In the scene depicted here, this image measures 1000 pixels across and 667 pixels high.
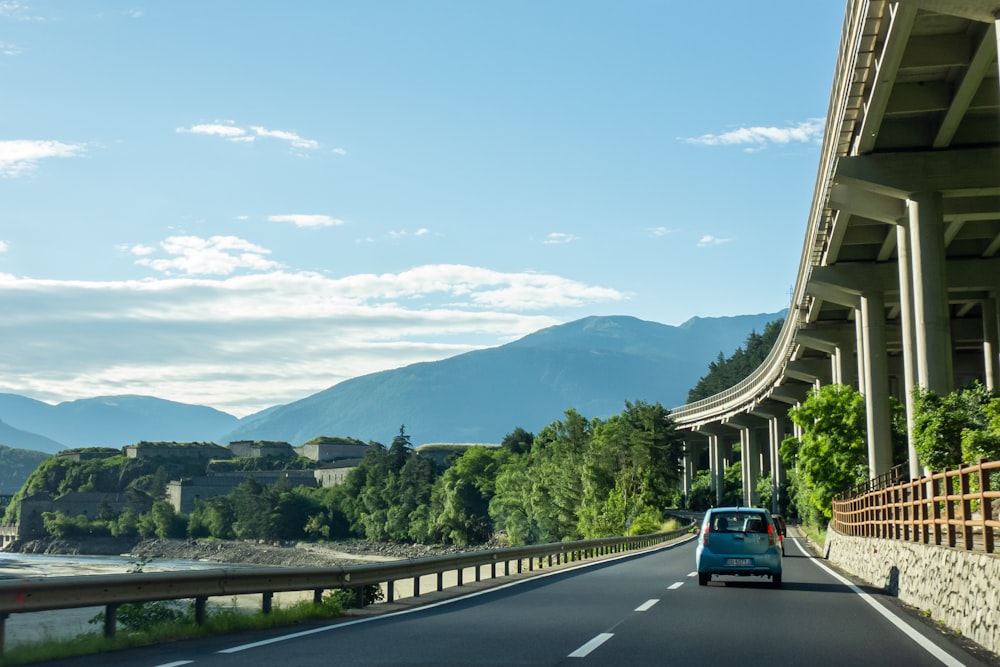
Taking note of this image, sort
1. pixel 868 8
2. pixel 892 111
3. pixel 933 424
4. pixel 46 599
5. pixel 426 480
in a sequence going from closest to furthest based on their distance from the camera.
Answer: pixel 46 599
pixel 868 8
pixel 933 424
pixel 892 111
pixel 426 480

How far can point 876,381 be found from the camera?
4788cm

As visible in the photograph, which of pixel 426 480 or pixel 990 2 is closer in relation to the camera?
pixel 990 2

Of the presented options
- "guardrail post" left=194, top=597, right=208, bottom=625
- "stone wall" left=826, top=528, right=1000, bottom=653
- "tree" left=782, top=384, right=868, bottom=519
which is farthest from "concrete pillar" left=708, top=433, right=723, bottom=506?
"guardrail post" left=194, top=597, right=208, bottom=625

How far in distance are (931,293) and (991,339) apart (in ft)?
68.2

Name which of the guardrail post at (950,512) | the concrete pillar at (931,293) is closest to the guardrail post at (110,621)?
the guardrail post at (950,512)

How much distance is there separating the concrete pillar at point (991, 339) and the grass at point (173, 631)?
40.8 meters

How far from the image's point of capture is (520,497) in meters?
138

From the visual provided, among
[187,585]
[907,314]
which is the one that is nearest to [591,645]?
[187,585]

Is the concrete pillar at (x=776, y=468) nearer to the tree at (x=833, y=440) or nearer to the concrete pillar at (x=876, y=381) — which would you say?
the tree at (x=833, y=440)

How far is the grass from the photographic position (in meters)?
10.8

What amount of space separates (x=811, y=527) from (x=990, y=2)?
52.6 meters

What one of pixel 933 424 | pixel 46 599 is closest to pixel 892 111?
pixel 933 424

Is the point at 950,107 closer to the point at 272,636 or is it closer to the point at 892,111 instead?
the point at 892,111

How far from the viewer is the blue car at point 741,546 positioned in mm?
21141
